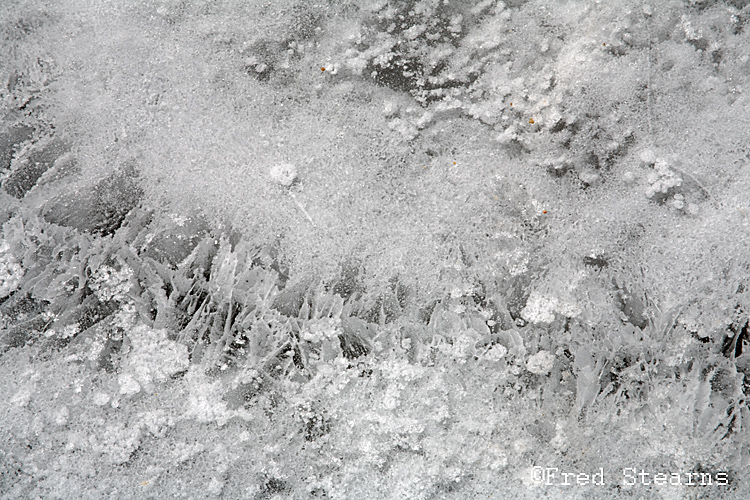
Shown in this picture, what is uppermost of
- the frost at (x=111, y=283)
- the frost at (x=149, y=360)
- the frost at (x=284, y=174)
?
the frost at (x=284, y=174)

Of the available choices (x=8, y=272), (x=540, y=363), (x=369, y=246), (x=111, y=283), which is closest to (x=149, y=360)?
(x=111, y=283)

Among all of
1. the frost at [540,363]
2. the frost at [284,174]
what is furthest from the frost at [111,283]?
the frost at [540,363]

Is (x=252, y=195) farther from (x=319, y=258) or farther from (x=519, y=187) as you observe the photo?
(x=519, y=187)

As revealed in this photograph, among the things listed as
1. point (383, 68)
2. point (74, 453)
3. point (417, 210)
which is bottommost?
point (74, 453)

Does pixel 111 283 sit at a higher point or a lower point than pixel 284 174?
lower

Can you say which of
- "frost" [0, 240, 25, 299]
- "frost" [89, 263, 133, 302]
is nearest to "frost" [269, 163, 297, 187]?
"frost" [89, 263, 133, 302]

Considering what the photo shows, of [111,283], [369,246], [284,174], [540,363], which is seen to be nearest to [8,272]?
[111,283]

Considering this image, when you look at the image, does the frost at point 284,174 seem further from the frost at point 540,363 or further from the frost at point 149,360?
the frost at point 540,363

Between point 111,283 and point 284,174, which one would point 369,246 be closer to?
point 284,174

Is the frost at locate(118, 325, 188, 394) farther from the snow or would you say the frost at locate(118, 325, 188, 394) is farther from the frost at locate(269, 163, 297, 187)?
the frost at locate(269, 163, 297, 187)

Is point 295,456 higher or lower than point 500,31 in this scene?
lower

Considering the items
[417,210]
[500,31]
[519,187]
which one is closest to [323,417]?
[417,210]
